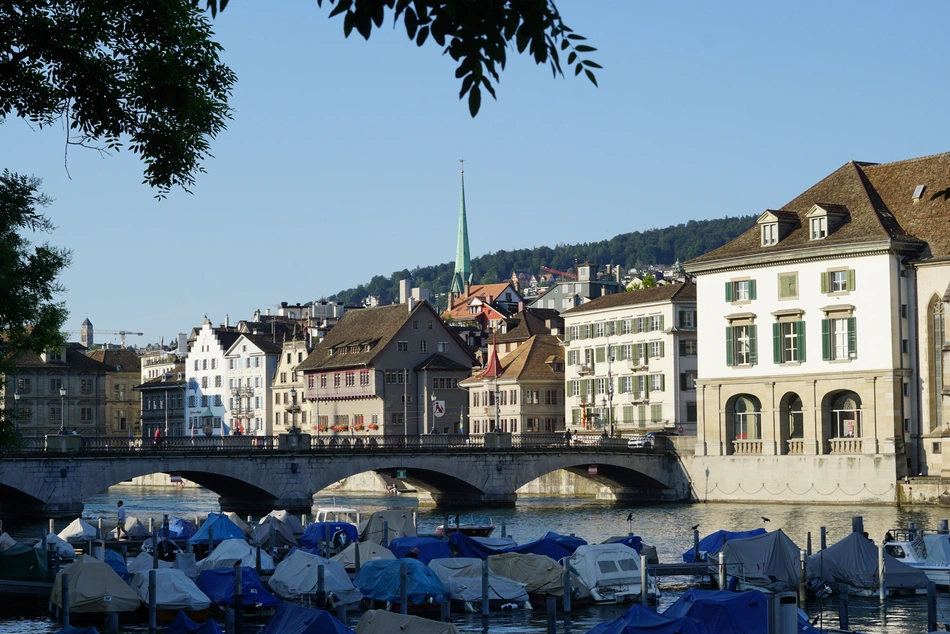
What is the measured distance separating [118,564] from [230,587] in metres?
4.40

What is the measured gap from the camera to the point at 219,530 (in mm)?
52219

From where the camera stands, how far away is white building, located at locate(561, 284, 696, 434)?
102688 mm

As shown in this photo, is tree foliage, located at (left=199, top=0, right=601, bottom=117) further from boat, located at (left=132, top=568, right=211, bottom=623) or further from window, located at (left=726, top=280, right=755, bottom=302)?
window, located at (left=726, top=280, right=755, bottom=302)

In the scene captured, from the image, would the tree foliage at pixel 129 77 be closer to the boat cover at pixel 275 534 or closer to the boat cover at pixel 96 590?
the boat cover at pixel 96 590

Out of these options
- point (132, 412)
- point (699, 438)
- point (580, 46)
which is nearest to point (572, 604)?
point (580, 46)

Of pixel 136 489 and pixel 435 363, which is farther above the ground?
pixel 435 363

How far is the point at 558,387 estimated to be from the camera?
121 metres

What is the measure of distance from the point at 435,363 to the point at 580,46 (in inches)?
4500

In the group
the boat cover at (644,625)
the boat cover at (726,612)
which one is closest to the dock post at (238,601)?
the boat cover at (644,625)

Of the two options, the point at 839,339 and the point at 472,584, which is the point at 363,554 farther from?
the point at 839,339

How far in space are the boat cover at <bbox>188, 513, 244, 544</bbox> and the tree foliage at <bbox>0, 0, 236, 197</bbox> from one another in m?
31.3

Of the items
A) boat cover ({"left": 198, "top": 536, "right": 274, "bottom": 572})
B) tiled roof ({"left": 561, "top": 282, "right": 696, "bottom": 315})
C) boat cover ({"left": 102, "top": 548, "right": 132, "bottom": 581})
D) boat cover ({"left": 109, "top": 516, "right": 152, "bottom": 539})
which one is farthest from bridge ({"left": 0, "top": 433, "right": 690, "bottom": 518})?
boat cover ({"left": 102, "top": 548, "right": 132, "bottom": 581})

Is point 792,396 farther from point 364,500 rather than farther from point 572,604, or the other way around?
point 572,604

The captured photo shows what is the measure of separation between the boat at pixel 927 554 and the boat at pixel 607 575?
7.17 m
